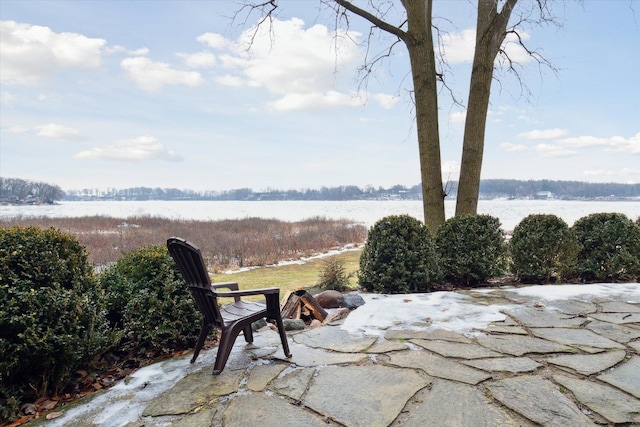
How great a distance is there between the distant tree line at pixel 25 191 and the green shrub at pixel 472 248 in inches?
1622

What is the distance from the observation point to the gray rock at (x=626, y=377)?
77.7 inches

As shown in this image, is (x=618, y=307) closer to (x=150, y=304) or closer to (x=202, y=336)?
(x=202, y=336)

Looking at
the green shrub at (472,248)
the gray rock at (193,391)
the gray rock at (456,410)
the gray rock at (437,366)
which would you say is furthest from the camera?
the green shrub at (472,248)

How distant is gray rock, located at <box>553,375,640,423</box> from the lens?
1714 millimetres

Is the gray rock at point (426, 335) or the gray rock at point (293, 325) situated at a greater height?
the gray rock at point (426, 335)

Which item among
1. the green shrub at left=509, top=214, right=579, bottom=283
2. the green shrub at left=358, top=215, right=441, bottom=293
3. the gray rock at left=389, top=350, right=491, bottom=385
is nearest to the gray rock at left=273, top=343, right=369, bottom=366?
the gray rock at left=389, top=350, right=491, bottom=385

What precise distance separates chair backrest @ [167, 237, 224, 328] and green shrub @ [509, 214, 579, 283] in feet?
14.0

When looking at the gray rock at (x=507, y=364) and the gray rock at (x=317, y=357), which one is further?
the gray rock at (x=317, y=357)

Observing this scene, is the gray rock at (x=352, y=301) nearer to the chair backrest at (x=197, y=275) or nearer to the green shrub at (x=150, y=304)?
the green shrub at (x=150, y=304)

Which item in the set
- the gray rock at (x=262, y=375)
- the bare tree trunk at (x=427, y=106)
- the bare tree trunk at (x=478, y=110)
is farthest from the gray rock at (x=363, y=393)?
the bare tree trunk at (x=478, y=110)

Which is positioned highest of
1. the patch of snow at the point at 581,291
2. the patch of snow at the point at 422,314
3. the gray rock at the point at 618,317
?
the patch of snow at the point at 422,314

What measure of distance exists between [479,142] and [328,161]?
582 inches

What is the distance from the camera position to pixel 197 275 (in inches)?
91.7

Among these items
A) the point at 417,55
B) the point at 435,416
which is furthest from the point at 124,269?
the point at 417,55
